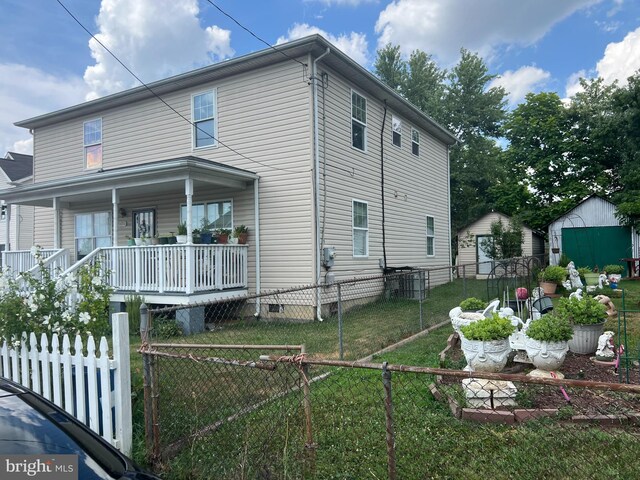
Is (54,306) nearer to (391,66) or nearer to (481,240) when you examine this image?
(481,240)

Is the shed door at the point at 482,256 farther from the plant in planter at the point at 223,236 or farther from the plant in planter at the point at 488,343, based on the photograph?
the plant in planter at the point at 488,343

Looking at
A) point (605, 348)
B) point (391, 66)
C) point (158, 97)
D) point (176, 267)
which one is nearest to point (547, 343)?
point (605, 348)

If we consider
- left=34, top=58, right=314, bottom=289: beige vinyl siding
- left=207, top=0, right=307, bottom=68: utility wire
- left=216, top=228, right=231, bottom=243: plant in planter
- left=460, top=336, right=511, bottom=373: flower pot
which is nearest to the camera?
left=460, top=336, right=511, bottom=373: flower pot

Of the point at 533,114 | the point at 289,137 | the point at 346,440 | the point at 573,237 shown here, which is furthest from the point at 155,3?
the point at 533,114

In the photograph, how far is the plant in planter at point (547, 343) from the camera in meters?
4.37

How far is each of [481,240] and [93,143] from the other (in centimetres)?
1718

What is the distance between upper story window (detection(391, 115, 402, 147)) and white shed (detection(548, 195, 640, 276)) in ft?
26.7

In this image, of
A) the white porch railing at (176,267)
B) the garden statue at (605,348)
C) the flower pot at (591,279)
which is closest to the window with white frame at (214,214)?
the white porch railing at (176,267)

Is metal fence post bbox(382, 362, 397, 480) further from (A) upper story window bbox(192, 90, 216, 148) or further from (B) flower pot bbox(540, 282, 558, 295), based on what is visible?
(B) flower pot bbox(540, 282, 558, 295)

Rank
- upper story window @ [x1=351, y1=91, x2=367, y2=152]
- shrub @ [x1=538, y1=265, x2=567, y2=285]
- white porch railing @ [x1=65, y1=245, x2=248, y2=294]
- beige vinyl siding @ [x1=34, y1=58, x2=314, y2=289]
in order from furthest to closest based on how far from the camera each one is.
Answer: shrub @ [x1=538, y1=265, x2=567, y2=285], upper story window @ [x1=351, y1=91, x2=367, y2=152], beige vinyl siding @ [x1=34, y1=58, x2=314, y2=289], white porch railing @ [x1=65, y1=245, x2=248, y2=294]

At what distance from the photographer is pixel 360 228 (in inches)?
447

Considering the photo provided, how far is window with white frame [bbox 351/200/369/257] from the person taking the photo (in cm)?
1116

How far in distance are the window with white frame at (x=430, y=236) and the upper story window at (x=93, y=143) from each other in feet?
37.0

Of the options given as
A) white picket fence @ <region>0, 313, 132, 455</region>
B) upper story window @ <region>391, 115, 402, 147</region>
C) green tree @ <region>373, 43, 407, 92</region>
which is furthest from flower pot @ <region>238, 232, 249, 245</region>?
green tree @ <region>373, 43, 407, 92</region>
